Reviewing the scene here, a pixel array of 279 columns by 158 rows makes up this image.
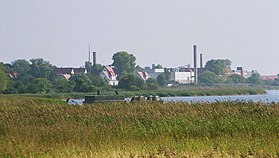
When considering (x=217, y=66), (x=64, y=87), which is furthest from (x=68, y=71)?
(x=64, y=87)

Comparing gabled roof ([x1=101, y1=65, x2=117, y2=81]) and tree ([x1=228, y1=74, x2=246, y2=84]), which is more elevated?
gabled roof ([x1=101, y1=65, x2=117, y2=81])

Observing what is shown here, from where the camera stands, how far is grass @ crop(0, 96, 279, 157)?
16047 millimetres

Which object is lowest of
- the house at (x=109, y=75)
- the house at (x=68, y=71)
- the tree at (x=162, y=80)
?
the tree at (x=162, y=80)

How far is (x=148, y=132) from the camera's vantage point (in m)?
20.7

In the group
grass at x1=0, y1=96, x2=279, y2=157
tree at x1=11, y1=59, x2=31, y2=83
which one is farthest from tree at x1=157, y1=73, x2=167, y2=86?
grass at x1=0, y1=96, x2=279, y2=157

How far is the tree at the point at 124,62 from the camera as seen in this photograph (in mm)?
160125

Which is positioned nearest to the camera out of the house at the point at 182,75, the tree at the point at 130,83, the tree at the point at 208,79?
the tree at the point at 130,83

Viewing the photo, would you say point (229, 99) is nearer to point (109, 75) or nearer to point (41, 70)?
point (41, 70)

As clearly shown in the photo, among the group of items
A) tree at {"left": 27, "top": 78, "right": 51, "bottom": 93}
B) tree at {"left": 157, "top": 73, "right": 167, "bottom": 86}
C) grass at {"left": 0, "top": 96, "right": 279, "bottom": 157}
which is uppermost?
tree at {"left": 157, "top": 73, "right": 167, "bottom": 86}

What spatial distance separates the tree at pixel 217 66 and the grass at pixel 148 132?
498 feet

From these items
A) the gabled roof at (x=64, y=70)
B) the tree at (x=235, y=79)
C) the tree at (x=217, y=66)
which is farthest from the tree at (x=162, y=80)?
the tree at (x=217, y=66)

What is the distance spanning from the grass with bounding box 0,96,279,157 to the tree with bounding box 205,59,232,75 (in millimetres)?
151708

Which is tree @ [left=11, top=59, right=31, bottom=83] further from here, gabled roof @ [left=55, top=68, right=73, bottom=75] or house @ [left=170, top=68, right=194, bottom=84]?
house @ [left=170, top=68, right=194, bottom=84]

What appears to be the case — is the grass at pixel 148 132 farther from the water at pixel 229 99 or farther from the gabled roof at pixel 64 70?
the gabled roof at pixel 64 70
